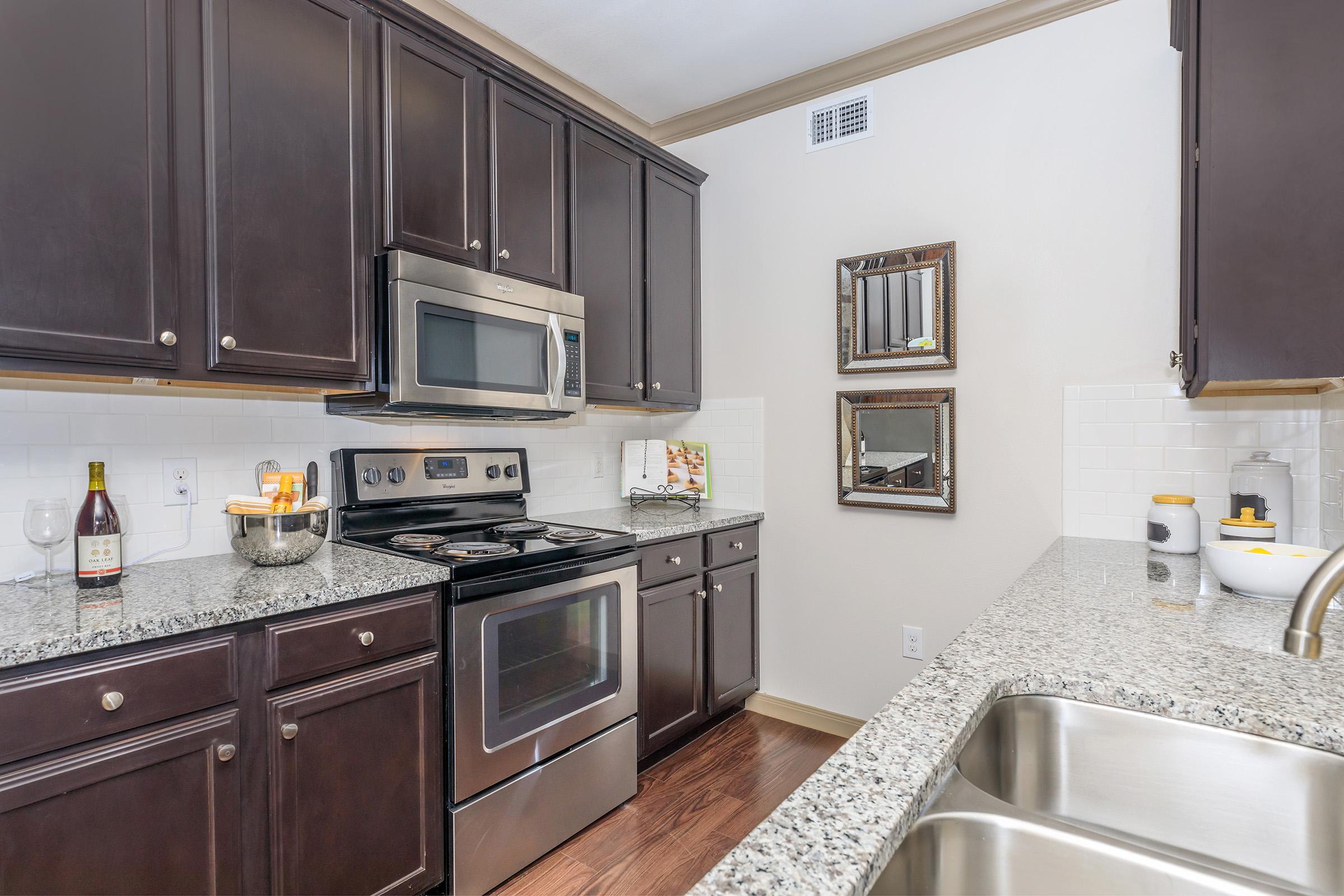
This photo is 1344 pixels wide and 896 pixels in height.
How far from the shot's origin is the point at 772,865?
1.65ft

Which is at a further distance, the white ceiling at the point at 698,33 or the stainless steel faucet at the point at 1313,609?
the white ceiling at the point at 698,33

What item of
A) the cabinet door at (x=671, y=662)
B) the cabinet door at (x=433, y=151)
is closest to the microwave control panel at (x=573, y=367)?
the cabinet door at (x=433, y=151)

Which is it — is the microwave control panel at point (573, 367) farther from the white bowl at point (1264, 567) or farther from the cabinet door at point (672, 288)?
the white bowl at point (1264, 567)

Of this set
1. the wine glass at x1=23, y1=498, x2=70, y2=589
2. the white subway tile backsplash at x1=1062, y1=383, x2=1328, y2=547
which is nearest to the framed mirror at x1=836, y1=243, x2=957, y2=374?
the white subway tile backsplash at x1=1062, y1=383, x2=1328, y2=547

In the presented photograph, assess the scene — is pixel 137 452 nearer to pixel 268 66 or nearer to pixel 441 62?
pixel 268 66

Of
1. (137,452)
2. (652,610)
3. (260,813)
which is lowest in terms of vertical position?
(260,813)

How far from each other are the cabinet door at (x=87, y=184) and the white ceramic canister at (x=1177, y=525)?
8.59 ft

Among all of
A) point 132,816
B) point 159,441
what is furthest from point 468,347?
point 132,816

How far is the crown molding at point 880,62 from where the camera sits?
234 centimetres

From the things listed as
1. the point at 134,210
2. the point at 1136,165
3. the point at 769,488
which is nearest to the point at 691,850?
the point at 769,488

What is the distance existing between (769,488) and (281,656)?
2018 mm

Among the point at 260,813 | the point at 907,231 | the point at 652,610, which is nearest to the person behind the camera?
the point at 260,813

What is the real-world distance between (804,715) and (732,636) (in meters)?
0.47

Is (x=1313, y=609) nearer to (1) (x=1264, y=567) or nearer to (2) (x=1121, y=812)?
(2) (x=1121, y=812)
